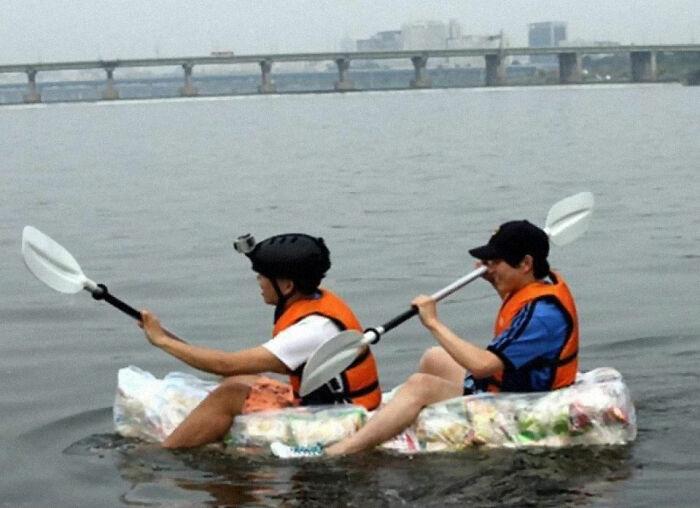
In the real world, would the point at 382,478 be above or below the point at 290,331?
below

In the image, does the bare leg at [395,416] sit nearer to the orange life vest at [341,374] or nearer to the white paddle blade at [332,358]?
the orange life vest at [341,374]

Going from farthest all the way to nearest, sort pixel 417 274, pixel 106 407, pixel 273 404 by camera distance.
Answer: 1. pixel 417 274
2. pixel 106 407
3. pixel 273 404


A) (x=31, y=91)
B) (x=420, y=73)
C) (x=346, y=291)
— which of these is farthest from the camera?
(x=420, y=73)

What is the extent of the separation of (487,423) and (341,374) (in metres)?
0.75

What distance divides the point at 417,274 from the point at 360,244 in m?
2.91

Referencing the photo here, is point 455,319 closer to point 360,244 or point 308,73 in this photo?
point 360,244

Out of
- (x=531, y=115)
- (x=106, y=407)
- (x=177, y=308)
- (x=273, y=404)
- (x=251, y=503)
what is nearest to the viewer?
(x=251, y=503)

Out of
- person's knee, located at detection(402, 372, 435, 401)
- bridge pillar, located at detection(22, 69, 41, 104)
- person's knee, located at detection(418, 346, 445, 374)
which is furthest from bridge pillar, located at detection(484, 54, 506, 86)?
person's knee, located at detection(402, 372, 435, 401)

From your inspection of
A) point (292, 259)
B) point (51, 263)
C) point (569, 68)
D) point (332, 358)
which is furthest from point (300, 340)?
point (569, 68)

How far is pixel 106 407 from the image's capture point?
978cm

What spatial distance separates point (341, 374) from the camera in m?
7.96

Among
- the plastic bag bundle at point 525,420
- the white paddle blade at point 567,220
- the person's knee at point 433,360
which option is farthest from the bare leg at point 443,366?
the white paddle blade at point 567,220

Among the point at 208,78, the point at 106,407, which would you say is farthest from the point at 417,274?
the point at 208,78

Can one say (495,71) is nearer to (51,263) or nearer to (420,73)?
(420,73)
